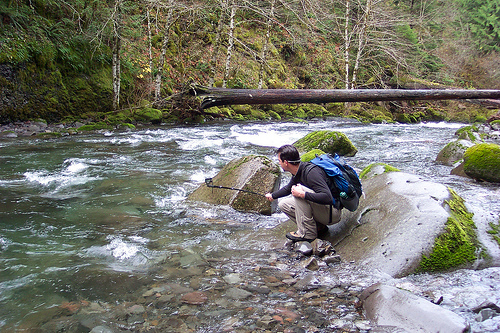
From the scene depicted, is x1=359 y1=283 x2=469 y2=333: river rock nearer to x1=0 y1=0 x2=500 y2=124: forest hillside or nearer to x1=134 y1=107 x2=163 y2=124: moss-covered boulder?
x1=0 y1=0 x2=500 y2=124: forest hillside

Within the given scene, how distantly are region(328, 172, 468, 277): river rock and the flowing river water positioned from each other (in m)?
0.22

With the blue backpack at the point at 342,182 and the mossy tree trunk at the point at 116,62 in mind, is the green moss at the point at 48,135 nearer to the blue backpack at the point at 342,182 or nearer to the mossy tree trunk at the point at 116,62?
the mossy tree trunk at the point at 116,62

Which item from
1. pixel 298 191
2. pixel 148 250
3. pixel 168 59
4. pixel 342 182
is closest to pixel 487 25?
pixel 168 59

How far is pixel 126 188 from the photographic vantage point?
275 inches

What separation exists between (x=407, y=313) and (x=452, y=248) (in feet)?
4.61

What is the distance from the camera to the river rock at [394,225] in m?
3.52

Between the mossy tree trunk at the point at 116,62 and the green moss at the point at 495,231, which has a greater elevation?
the mossy tree trunk at the point at 116,62

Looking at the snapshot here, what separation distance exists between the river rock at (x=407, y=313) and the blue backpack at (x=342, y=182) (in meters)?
1.34

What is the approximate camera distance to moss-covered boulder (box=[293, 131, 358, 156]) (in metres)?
10.0

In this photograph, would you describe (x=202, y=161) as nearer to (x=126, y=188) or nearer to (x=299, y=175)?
(x=126, y=188)

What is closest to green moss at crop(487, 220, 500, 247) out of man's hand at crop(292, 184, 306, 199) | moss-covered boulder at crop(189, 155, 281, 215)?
man's hand at crop(292, 184, 306, 199)

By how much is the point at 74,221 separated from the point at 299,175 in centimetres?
358

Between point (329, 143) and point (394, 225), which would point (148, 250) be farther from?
point (329, 143)

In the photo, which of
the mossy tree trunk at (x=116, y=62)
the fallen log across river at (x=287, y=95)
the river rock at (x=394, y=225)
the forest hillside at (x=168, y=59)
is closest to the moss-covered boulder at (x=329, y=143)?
the forest hillside at (x=168, y=59)
